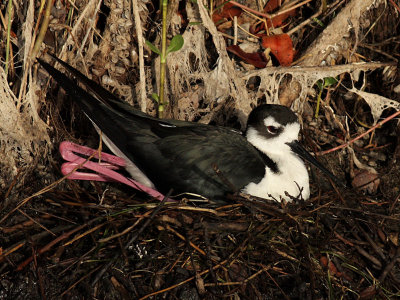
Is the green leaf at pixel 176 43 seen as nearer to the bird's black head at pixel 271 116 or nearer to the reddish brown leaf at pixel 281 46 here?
the bird's black head at pixel 271 116

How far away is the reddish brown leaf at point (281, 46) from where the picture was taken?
17.1 feet

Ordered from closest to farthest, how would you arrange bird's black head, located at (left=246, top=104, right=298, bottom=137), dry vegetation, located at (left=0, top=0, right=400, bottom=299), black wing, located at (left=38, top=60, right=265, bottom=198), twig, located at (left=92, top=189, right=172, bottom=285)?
twig, located at (left=92, top=189, right=172, bottom=285) < dry vegetation, located at (left=0, top=0, right=400, bottom=299) < black wing, located at (left=38, top=60, right=265, bottom=198) < bird's black head, located at (left=246, top=104, right=298, bottom=137)

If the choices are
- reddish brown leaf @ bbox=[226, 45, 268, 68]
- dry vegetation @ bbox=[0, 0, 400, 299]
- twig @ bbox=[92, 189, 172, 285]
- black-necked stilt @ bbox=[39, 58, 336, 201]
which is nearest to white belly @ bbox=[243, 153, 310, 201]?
black-necked stilt @ bbox=[39, 58, 336, 201]

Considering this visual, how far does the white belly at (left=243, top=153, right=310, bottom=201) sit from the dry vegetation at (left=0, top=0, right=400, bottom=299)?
142 millimetres

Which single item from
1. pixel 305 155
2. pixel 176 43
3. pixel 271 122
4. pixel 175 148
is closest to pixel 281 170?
pixel 305 155

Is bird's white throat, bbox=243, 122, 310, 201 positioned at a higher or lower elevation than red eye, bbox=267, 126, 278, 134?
lower

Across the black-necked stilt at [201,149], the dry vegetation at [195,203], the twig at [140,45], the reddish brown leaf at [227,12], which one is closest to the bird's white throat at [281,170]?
the black-necked stilt at [201,149]

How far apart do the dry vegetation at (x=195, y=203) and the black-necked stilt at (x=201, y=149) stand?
160 mm

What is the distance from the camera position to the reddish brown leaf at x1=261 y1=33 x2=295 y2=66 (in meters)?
5.21

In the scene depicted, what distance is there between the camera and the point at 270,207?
13.1 feet

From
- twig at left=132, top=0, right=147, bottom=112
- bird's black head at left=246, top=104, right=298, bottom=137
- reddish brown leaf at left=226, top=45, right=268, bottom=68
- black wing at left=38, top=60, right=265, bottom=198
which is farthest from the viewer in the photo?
reddish brown leaf at left=226, top=45, right=268, bottom=68

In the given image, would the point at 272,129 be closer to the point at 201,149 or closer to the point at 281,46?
the point at 201,149

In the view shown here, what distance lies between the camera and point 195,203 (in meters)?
4.26

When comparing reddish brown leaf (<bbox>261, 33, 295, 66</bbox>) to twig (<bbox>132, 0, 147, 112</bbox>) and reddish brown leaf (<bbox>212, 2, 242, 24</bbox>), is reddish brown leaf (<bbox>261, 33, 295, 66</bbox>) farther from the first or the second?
twig (<bbox>132, 0, 147, 112</bbox>)
